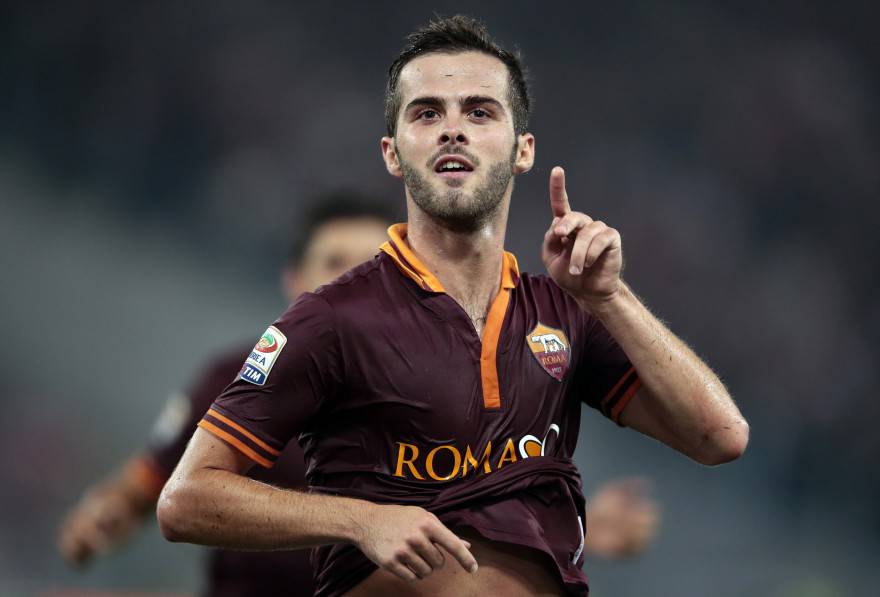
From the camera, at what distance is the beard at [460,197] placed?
2.38 meters

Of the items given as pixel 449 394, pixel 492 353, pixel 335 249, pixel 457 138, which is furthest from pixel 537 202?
pixel 449 394

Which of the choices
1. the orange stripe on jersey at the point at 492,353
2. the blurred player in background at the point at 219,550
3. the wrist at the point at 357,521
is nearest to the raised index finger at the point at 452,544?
the wrist at the point at 357,521

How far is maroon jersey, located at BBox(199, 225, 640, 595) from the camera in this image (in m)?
2.17

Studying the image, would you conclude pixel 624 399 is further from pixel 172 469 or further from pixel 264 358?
pixel 172 469

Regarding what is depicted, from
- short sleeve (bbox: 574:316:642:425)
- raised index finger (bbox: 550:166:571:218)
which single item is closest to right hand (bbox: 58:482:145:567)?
short sleeve (bbox: 574:316:642:425)

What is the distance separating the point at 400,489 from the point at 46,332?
210 inches

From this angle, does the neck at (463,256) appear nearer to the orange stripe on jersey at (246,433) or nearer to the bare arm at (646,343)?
the bare arm at (646,343)

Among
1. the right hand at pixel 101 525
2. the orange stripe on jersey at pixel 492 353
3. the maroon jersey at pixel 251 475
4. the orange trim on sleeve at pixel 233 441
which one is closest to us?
the orange trim on sleeve at pixel 233 441

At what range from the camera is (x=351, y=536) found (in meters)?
2.00

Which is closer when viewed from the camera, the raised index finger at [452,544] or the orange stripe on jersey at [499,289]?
the raised index finger at [452,544]

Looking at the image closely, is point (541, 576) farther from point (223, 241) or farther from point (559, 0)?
point (559, 0)

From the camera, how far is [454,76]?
2.48 metres

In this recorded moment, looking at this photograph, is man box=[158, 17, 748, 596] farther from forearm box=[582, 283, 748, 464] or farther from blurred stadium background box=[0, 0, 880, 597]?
blurred stadium background box=[0, 0, 880, 597]

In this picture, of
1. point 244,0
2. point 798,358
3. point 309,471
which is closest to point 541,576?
point 309,471
